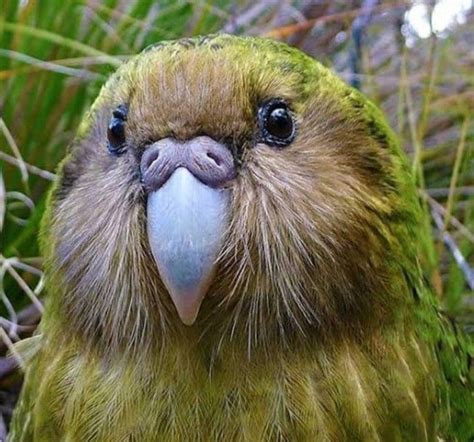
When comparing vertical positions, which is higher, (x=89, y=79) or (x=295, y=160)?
(x=295, y=160)

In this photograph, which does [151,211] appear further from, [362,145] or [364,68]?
[364,68]

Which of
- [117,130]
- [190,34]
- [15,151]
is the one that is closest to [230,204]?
[117,130]

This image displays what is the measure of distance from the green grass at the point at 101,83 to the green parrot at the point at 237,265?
2.00ft

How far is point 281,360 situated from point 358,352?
103mm

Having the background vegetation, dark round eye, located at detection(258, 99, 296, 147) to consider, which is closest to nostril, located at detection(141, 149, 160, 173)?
dark round eye, located at detection(258, 99, 296, 147)

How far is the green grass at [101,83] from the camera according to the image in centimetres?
193

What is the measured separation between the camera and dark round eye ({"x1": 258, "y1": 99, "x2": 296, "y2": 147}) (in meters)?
1.12

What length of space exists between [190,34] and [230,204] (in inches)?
48.3

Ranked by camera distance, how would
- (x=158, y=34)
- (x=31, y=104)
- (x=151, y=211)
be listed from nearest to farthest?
(x=151, y=211) < (x=31, y=104) < (x=158, y=34)

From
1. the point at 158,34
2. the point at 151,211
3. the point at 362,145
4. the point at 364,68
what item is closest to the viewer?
the point at 151,211

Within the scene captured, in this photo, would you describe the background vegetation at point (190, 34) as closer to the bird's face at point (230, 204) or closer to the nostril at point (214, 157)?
the bird's face at point (230, 204)

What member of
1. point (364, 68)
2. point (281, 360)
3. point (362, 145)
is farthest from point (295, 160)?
point (364, 68)

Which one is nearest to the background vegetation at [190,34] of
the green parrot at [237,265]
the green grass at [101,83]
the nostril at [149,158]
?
the green grass at [101,83]

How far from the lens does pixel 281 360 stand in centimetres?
116
